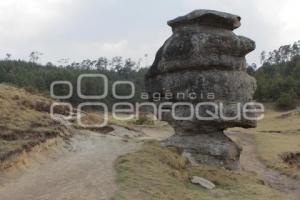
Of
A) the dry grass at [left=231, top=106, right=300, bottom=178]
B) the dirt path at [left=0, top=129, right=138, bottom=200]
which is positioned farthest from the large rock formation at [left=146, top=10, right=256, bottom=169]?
the dry grass at [left=231, top=106, right=300, bottom=178]

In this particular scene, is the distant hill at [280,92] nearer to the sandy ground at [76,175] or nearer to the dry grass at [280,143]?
the dry grass at [280,143]

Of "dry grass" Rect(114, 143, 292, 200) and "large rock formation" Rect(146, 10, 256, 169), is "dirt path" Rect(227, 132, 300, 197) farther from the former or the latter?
"large rock formation" Rect(146, 10, 256, 169)

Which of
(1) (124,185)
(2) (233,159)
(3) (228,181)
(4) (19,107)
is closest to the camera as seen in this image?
(1) (124,185)

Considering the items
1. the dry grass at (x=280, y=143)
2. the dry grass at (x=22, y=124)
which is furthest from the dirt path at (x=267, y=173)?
the dry grass at (x=22, y=124)

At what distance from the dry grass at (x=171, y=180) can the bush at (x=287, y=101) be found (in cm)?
4601

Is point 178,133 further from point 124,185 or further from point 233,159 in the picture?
point 124,185

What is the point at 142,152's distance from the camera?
15.7m

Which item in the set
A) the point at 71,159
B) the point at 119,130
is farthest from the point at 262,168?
the point at 71,159

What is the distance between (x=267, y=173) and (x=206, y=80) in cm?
605

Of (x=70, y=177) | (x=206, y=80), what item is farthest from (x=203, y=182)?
(x=206, y=80)

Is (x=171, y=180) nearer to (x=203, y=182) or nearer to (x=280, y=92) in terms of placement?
(x=203, y=182)

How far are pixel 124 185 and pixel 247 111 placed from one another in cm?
737

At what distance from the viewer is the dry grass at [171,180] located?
37.9 feet

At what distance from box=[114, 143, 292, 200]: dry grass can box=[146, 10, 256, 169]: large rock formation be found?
3.61 feet
